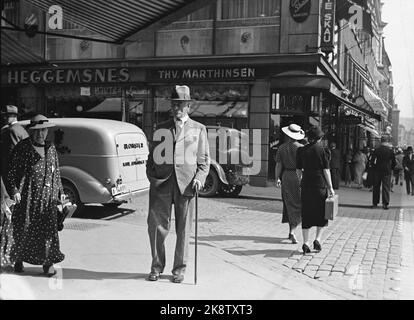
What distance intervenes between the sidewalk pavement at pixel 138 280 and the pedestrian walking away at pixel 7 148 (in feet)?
0.92

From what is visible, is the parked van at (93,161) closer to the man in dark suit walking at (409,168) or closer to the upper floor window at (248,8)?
the upper floor window at (248,8)

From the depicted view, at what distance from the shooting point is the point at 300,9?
57.1ft

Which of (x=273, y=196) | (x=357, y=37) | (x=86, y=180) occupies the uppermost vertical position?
(x=357, y=37)

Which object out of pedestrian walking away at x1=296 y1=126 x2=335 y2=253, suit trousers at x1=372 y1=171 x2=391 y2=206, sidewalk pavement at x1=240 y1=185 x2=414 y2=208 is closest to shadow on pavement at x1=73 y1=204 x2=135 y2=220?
pedestrian walking away at x1=296 y1=126 x2=335 y2=253

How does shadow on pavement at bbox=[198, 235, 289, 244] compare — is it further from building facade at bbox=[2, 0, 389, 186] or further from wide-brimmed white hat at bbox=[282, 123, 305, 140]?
building facade at bbox=[2, 0, 389, 186]

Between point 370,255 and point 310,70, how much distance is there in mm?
11082

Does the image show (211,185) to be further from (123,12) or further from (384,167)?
(123,12)

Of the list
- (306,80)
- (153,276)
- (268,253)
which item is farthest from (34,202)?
(306,80)

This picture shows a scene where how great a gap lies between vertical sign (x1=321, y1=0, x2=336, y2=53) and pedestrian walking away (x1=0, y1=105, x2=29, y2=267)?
12.2 m

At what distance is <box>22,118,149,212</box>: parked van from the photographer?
957 cm

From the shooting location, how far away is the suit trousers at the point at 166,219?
5.29m
